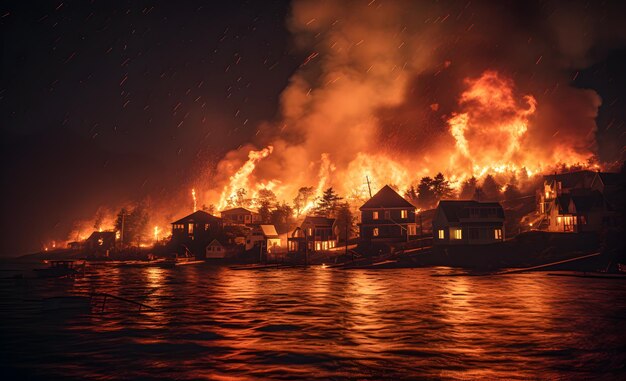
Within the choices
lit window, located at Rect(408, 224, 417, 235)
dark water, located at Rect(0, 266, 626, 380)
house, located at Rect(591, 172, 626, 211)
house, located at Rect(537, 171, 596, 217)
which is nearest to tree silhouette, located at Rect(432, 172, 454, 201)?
house, located at Rect(537, 171, 596, 217)

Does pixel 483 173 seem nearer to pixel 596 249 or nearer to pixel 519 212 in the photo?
pixel 519 212

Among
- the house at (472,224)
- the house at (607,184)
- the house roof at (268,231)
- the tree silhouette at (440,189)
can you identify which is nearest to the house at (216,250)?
the house roof at (268,231)

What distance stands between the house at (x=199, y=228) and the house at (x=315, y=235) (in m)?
23.3

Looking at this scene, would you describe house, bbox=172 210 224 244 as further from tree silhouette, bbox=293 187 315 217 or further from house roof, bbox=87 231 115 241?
tree silhouette, bbox=293 187 315 217

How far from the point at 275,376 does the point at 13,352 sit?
14.9m

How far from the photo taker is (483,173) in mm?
161500

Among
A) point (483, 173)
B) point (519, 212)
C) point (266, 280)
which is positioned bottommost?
point (266, 280)

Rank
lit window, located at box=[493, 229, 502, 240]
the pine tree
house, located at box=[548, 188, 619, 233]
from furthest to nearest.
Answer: the pine tree, lit window, located at box=[493, 229, 502, 240], house, located at box=[548, 188, 619, 233]

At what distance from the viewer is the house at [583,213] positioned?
77750 mm

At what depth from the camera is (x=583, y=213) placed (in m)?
78.1

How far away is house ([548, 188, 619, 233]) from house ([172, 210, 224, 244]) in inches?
3017

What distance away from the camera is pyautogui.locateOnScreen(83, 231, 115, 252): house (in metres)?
140

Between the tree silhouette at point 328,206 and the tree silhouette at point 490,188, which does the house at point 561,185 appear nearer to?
the tree silhouette at point 490,188

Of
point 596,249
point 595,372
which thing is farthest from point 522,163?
point 595,372
